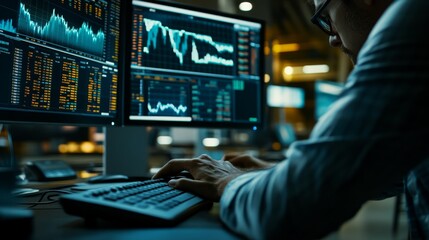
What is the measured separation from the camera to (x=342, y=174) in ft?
1.57

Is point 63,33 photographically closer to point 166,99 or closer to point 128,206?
point 166,99

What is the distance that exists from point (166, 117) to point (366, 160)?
96 centimetres

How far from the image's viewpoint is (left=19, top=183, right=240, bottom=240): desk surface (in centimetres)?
54

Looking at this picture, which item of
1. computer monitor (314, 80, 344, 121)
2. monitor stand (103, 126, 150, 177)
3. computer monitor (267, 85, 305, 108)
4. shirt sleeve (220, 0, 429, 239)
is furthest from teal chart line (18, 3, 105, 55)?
computer monitor (314, 80, 344, 121)

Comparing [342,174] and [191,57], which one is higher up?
[191,57]

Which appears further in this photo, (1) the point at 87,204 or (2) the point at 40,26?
(2) the point at 40,26

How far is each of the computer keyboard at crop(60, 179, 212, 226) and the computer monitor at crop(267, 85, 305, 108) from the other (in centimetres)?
313

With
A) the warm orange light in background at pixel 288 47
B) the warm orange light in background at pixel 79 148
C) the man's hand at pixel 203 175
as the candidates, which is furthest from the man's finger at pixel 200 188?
the warm orange light in background at pixel 288 47

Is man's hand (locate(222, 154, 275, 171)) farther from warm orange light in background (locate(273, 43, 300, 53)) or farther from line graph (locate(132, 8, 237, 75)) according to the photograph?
warm orange light in background (locate(273, 43, 300, 53))

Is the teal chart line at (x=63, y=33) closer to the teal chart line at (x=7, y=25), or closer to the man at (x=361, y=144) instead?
the teal chart line at (x=7, y=25)

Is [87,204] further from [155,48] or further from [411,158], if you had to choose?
[155,48]

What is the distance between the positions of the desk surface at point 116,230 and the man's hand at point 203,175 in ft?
0.35

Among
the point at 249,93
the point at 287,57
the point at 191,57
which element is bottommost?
the point at 249,93

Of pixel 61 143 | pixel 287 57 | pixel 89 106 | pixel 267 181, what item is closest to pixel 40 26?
pixel 89 106
